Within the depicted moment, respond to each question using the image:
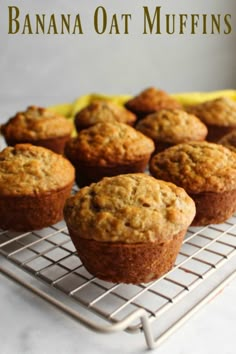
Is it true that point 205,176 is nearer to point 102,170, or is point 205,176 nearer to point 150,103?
point 102,170

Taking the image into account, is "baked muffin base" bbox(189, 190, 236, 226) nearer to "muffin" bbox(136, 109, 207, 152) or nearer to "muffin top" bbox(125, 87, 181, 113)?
"muffin" bbox(136, 109, 207, 152)

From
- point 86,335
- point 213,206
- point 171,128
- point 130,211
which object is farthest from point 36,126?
point 86,335

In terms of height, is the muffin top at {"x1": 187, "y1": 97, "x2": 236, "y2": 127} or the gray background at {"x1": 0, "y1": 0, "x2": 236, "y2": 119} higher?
the gray background at {"x1": 0, "y1": 0, "x2": 236, "y2": 119}

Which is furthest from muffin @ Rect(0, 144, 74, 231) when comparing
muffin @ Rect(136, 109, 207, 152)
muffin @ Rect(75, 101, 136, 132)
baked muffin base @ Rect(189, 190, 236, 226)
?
muffin @ Rect(75, 101, 136, 132)

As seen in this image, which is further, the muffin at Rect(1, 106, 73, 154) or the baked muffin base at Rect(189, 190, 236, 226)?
the muffin at Rect(1, 106, 73, 154)

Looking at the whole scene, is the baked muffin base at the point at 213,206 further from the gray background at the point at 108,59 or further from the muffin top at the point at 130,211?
the gray background at the point at 108,59

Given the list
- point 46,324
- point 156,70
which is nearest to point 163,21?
point 156,70

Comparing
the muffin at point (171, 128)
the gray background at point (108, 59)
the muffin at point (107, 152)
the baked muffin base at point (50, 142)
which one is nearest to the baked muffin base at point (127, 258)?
the muffin at point (107, 152)
